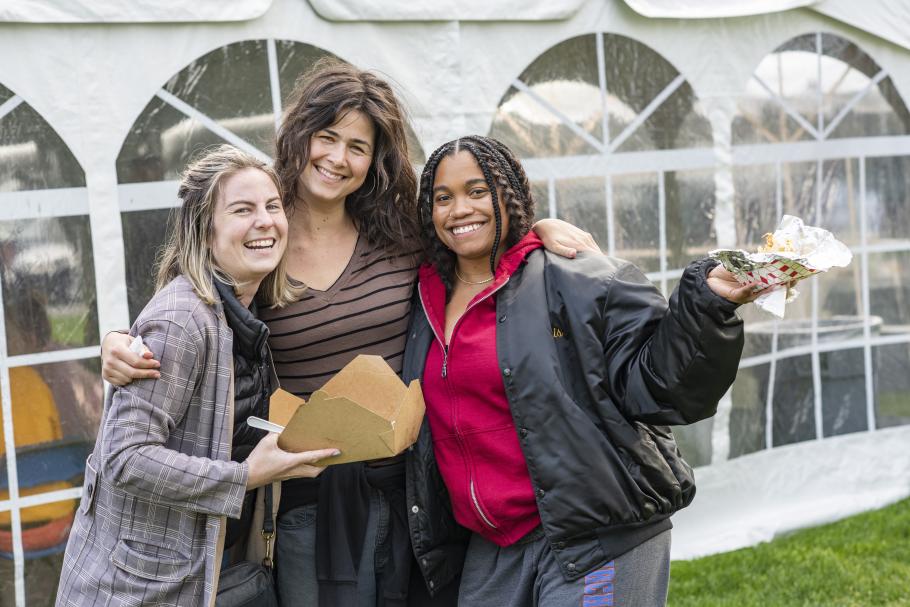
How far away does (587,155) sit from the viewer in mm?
4207

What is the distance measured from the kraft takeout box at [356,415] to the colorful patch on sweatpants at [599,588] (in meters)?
0.49

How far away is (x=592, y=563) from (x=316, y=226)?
107cm

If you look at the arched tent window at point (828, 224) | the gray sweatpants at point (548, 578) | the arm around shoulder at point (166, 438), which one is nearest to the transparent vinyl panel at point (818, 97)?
the arched tent window at point (828, 224)

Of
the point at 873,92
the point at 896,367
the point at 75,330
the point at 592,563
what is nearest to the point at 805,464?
the point at 896,367

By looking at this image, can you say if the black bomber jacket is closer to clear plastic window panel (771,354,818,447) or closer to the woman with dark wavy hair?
the woman with dark wavy hair

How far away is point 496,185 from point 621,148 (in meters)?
2.11

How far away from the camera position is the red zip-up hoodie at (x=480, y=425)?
7.30 ft

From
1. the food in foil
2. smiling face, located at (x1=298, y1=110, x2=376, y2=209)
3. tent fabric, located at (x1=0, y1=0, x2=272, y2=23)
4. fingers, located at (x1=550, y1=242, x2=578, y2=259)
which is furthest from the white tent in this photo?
the food in foil

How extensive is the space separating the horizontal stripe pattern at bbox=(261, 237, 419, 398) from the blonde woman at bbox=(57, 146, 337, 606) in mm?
166

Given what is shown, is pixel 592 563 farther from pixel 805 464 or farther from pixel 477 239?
pixel 805 464

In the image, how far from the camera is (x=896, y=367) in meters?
5.18

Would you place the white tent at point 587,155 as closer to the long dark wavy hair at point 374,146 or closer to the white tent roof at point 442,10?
the white tent roof at point 442,10

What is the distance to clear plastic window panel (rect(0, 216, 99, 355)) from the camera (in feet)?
10.4

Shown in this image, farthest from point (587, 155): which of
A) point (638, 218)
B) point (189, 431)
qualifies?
point (189, 431)
